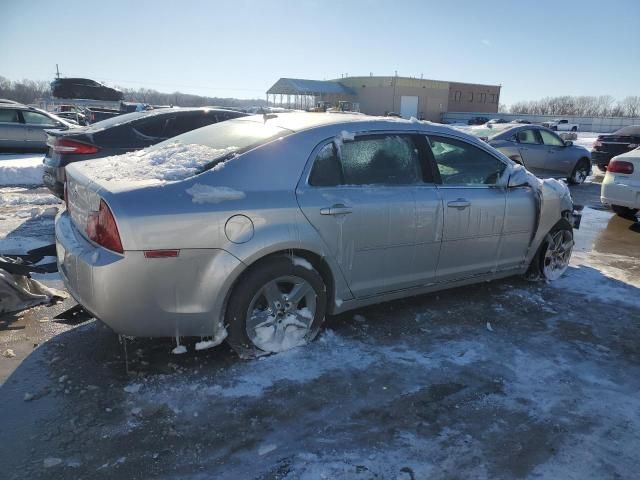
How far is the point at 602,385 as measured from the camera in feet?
11.0

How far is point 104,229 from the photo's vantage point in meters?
2.99

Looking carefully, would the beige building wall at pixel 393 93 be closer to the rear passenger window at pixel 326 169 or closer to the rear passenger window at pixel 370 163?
the rear passenger window at pixel 370 163

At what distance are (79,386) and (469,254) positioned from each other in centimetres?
317

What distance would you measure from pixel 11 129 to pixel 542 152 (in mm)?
14216

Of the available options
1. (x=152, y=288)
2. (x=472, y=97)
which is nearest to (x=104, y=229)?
(x=152, y=288)

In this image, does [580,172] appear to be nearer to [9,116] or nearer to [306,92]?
[9,116]

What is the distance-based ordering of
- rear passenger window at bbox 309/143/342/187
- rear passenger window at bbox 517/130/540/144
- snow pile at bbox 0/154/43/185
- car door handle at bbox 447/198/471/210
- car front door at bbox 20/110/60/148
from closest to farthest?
rear passenger window at bbox 309/143/342/187 < car door handle at bbox 447/198/471/210 < snow pile at bbox 0/154/43/185 < rear passenger window at bbox 517/130/540/144 < car front door at bbox 20/110/60/148

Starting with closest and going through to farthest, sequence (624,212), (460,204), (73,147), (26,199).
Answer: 1. (460,204)
2. (73,147)
3. (26,199)
4. (624,212)

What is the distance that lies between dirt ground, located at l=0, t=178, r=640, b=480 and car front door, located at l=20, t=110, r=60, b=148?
12.4m

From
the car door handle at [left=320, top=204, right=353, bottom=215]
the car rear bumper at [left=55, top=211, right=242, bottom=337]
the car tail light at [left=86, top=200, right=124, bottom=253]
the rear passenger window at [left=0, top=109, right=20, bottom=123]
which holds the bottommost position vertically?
the car rear bumper at [left=55, top=211, right=242, bottom=337]

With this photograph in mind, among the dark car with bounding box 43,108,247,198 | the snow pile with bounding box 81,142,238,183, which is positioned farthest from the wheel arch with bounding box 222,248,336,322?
Result: the dark car with bounding box 43,108,247,198

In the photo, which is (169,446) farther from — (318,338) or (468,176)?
(468,176)

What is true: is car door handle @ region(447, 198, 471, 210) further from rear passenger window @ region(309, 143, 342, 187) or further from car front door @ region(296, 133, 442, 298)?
rear passenger window @ region(309, 143, 342, 187)

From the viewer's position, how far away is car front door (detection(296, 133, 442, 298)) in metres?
3.54
